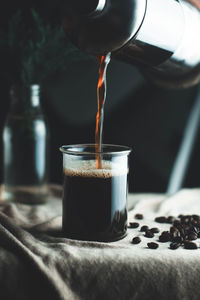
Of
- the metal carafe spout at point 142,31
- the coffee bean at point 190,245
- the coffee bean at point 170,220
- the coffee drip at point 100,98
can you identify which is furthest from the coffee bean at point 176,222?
the metal carafe spout at point 142,31

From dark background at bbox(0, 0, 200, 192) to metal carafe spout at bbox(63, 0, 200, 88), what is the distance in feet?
1.75

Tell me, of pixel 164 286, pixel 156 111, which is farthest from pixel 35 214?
pixel 156 111

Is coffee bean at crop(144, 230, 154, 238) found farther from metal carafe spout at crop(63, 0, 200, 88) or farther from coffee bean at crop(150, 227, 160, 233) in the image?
metal carafe spout at crop(63, 0, 200, 88)

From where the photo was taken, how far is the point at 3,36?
1.34 meters

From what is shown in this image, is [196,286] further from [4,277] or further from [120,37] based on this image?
[120,37]

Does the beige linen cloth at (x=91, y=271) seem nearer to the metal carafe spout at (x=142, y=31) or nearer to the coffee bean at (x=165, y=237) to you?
the coffee bean at (x=165, y=237)

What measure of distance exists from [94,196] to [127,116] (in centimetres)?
78

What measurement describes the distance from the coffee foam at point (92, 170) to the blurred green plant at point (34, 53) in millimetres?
443

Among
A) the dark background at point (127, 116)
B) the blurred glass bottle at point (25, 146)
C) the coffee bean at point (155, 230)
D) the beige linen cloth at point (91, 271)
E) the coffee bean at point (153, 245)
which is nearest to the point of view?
the beige linen cloth at point (91, 271)

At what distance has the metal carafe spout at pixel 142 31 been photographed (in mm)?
750

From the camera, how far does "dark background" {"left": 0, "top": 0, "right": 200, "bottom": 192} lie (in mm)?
1547

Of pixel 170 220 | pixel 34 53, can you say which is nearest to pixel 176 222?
pixel 170 220

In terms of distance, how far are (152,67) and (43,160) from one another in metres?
0.48

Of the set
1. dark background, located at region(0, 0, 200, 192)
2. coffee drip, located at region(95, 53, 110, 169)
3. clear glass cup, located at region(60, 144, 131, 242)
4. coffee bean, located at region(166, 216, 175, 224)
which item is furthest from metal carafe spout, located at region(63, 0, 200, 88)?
dark background, located at region(0, 0, 200, 192)
